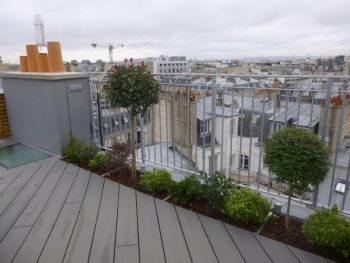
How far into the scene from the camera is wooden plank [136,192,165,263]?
1.97 m

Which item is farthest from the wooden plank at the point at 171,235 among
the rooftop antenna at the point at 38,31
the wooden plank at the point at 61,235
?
the rooftop antenna at the point at 38,31

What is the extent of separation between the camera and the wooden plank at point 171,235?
1973mm

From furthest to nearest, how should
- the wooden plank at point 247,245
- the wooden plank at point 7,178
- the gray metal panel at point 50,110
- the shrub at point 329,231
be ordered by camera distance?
1. the gray metal panel at point 50,110
2. the wooden plank at point 7,178
3. the wooden plank at point 247,245
4. the shrub at point 329,231

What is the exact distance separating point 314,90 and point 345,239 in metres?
1.19

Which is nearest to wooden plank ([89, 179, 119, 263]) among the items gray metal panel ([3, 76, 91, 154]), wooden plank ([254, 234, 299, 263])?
wooden plank ([254, 234, 299, 263])

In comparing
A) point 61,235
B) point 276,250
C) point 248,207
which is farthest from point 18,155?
point 276,250

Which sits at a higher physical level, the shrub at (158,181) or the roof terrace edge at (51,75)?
the roof terrace edge at (51,75)

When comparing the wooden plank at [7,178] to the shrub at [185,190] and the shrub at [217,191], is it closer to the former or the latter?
the shrub at [185,190]

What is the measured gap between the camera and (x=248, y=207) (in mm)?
2283

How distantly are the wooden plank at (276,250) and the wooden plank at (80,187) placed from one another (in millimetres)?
1993

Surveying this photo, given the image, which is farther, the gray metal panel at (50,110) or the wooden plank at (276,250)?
the gray metal panel at (50,110)

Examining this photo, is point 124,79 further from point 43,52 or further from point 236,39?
point 236,39

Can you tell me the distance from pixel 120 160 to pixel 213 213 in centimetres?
156

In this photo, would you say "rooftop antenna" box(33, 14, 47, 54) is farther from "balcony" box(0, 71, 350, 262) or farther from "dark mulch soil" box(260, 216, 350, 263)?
"dark mulch soil" box(260, 216, 350, 263)
